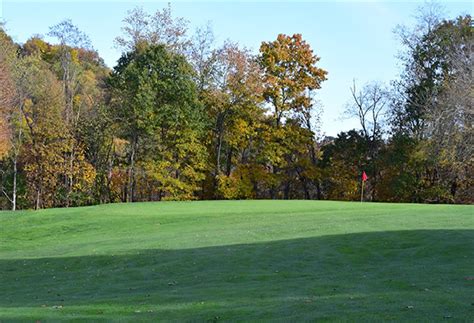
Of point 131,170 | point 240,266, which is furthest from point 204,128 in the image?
point 240,266

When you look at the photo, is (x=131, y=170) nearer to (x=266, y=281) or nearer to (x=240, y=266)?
(x=240, y=266)

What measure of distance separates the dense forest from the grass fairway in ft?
66.1

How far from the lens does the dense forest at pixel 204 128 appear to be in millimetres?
46875

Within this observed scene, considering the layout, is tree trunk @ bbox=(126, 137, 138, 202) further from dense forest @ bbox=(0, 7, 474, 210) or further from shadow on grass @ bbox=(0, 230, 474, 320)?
shadow on grass @ bbox=(0, 230, 474, 320)

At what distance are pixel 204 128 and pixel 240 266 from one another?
120 feet

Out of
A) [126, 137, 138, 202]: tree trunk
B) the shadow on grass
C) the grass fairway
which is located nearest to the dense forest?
[126, 137, 138, 202]: tree trunk

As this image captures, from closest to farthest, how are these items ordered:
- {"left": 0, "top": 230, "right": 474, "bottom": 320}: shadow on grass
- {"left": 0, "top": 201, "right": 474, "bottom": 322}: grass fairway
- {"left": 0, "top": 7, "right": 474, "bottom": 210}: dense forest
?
{"left": 0, "top": 230, "right": 474, "bottom": 320}: shadow on grass
{"left": 0, "top": 201, "right": 474, "bottom": 322}: grass fairway
{"left": 0, "top": 7, "right": 474, "bottom": 210}: dense forest

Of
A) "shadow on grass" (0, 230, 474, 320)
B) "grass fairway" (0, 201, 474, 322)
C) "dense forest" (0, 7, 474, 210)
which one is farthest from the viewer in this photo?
"dense forest" (0, 7, 474, 210)

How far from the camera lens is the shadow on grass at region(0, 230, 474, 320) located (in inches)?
346

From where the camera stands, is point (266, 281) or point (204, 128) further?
point (204, 128)

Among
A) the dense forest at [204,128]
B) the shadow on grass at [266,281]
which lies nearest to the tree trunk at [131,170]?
the dense forest at [204,128]

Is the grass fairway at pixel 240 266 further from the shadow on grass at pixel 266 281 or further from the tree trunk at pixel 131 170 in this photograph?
the tree trunk at pixel 131 170

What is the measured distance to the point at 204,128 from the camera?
1986 inches

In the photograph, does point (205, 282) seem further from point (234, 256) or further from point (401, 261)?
point (401, 261)
